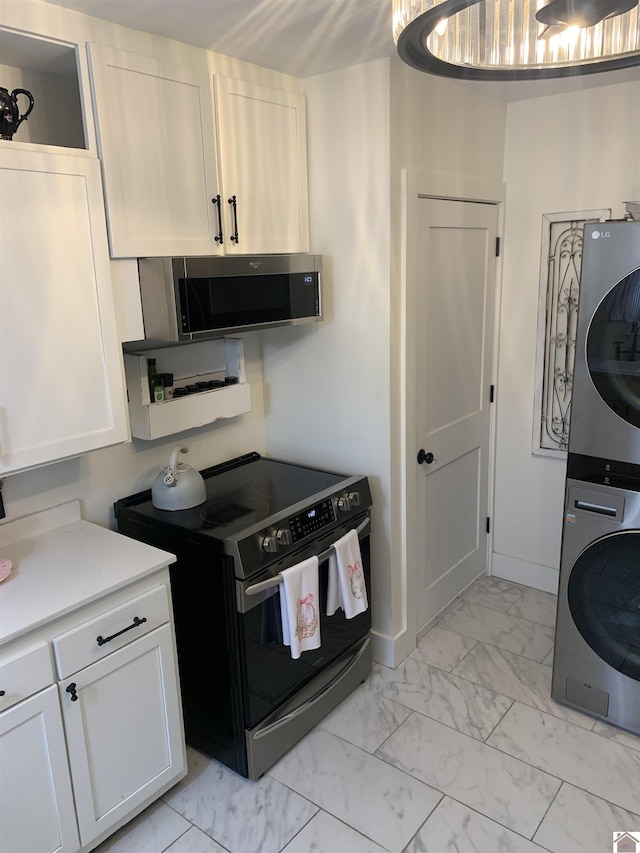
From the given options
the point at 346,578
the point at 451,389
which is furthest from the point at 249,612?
the point at 451,389

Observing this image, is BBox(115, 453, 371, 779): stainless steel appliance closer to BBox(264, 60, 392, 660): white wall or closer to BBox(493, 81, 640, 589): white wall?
BBox(264, 60, 392, 660): white wall

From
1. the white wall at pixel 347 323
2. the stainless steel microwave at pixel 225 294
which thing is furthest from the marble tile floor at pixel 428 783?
the stainless steel microwave at pixel 225 294

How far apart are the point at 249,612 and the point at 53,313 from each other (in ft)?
Answer: 3.53

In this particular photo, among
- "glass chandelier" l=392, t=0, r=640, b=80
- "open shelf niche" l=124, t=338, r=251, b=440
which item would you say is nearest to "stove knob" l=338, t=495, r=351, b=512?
"open shelf niche" l=124, t=338, r=251, b=440

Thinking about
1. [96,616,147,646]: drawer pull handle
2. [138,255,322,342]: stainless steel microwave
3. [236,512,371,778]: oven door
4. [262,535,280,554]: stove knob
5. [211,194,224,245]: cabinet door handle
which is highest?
[211,194,224,245]: cabinet door handle

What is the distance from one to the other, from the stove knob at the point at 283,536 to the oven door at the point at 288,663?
0.20 ft

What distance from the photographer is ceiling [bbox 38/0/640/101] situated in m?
1.76

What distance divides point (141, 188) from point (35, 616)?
1.26m

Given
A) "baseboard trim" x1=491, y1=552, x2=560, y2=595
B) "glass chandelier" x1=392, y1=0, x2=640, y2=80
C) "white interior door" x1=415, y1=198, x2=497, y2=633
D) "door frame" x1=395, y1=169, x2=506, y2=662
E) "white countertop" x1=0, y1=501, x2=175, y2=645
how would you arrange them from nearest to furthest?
"glass chandelier" x1=392, y1=0, x2=640, y2=80, "white countertop" x1=0, y1=501, x2=175, y2=645, "door frame" x1=395, y1=169, x2=506, y2=662, "white interior door" x1=415, y1=198, x2=497, y2=633, "baseboard trim" x1=491, y1=552, x2=560, y2=595

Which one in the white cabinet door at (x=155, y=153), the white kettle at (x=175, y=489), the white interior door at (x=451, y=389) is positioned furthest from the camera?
the white interior door at (x=451, y=389)

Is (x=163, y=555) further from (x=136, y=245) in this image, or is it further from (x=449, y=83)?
(x=449, y=83)

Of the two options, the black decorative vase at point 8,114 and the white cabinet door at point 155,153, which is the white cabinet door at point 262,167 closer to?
the white cabinet door at point 155,153

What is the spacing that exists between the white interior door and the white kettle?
955 mm

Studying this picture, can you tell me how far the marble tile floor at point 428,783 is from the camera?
6.50 ft
